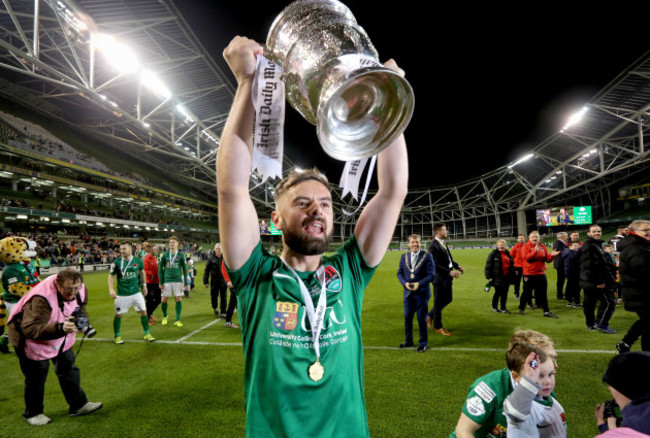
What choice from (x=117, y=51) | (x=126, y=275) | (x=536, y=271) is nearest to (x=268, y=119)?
(x=126, y=275)

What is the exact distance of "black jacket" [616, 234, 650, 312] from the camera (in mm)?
4658

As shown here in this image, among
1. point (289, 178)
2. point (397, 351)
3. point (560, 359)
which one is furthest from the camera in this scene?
point (397, 351)

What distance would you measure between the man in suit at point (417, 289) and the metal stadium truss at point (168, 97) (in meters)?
2.55

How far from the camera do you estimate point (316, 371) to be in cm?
135

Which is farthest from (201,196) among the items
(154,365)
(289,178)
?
(289,178)

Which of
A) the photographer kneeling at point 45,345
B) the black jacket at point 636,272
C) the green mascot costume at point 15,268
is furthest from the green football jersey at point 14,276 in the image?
the black jacket at point 636,272

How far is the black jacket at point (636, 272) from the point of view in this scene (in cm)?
466

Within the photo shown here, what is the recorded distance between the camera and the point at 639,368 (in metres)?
1.30

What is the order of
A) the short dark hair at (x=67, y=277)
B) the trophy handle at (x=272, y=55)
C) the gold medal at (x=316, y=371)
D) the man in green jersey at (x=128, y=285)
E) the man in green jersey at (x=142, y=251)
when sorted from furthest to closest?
1. the man in green jersey at (x=142, y=251)
2. the man in green jersey at (x=128, y=285)
3. the short dark hair at (x=67, y=277)
4. the gold medal at (x=316, y=371)
5. the trophy handle at (x=272, y=55)

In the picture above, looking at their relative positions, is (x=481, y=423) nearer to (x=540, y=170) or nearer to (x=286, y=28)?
(x=286, y=28)

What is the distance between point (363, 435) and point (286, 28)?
184 cm

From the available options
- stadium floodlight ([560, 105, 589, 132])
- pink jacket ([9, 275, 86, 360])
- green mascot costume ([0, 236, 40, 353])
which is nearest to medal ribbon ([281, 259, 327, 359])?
pink jacket ([9, 275, 86, 360])

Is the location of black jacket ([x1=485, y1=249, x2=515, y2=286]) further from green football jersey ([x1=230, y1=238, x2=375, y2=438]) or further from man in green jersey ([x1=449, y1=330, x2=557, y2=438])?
green football jersey ([x1=230, y1=238, x2=375, y2=438])

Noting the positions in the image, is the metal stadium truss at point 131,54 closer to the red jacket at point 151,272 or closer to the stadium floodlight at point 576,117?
the red jacket at point 151,272
